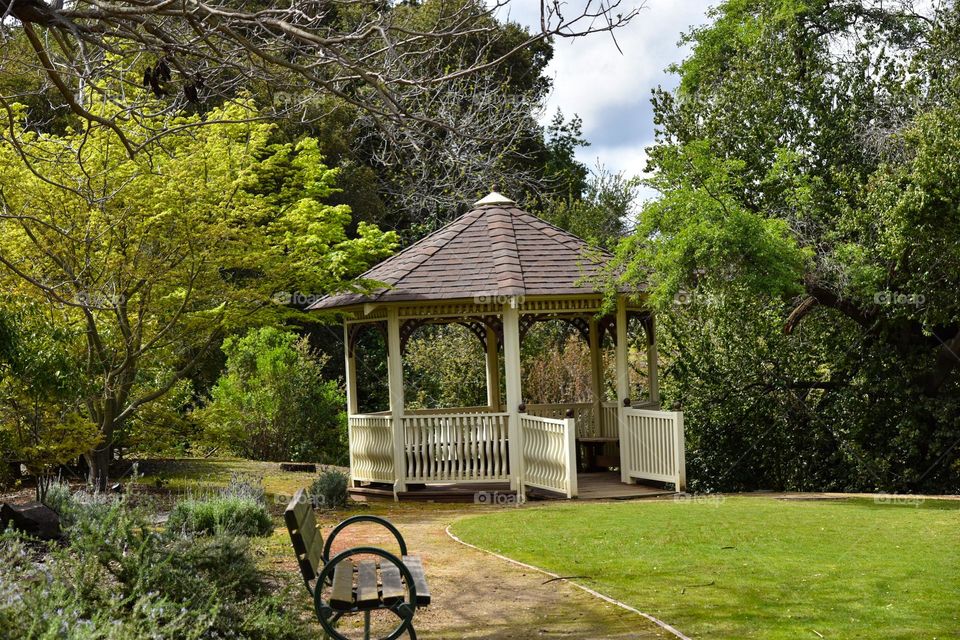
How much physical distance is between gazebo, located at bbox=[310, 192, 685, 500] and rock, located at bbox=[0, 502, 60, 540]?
7094mm

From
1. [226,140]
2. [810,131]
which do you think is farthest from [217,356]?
[810,131]

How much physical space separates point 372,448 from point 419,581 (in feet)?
32.6

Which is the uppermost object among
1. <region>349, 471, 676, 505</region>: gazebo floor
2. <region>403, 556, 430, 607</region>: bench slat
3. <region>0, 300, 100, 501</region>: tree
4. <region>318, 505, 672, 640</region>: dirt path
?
<region>0, 300, 100, 501</region>: tree

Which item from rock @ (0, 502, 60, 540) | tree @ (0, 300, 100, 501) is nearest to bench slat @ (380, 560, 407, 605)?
rock @ (0, 502, 60, 540)

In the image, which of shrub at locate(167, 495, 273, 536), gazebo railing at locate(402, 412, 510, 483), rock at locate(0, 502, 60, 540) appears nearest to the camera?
rock at locate(0, 502, 60, 540)

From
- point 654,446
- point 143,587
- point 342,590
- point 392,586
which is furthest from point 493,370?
point 342,590

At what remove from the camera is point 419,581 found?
615 centimetres

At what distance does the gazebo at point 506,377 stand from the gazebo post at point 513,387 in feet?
0.05

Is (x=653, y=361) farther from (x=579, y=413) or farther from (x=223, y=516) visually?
(x=223, y=516)

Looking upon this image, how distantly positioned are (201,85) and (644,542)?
5.98 metres

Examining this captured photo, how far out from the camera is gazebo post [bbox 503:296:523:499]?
1489cm

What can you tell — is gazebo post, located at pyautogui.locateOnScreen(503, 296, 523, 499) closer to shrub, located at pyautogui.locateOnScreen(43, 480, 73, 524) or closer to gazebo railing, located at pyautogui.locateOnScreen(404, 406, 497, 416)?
gazebo railing, located at pyautogui.locateOnScreen(404, 406, 497, 416)

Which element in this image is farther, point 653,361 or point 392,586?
point 653,361

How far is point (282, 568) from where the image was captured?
27.9 feet
